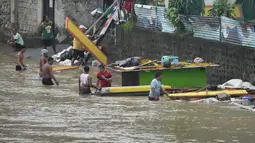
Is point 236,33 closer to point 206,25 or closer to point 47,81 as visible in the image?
point 206,25

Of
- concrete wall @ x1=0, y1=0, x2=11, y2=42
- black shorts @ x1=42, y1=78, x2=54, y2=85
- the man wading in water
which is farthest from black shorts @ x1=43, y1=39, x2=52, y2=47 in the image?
the man wading in water

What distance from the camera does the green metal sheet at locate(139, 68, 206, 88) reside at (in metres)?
19.9

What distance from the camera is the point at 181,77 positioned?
19906 millimetres

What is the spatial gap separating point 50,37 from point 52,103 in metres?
12.5

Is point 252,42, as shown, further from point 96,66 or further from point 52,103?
point 96,66

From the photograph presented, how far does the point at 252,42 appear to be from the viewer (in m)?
20.2

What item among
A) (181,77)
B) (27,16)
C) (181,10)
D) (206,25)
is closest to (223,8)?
(206,25)

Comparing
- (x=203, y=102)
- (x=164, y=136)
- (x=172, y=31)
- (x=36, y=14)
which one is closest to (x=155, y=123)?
(x=164, y=136)

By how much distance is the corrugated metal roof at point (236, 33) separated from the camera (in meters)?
20.2

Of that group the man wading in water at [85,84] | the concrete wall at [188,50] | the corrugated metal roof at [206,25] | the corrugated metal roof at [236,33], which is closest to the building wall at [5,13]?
the concrete wall at [188,50]

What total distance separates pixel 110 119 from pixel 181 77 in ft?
15.9

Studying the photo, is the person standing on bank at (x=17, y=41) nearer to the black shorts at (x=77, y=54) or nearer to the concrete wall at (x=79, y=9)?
the concrete wall at (x=79, y=9)

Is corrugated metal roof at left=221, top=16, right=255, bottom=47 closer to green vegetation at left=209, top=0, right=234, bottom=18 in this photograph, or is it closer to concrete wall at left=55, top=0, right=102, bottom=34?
green vegetation at left=209, top=0, right=234, bottom=18

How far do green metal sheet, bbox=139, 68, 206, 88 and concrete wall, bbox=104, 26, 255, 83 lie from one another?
118cm
